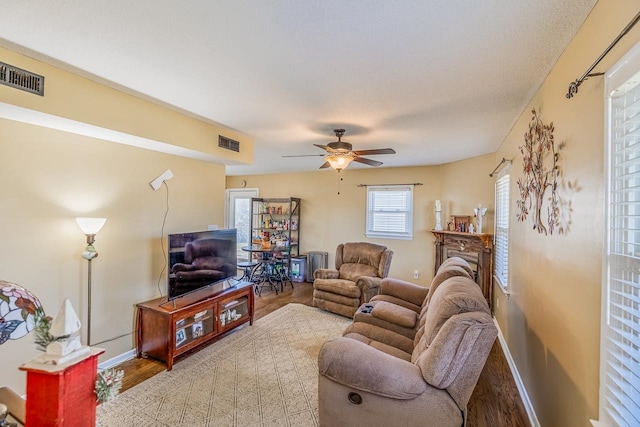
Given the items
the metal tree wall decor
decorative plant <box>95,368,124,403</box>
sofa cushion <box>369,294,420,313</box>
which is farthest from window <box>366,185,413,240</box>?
decorative plant <box>95,368,124,403</box>

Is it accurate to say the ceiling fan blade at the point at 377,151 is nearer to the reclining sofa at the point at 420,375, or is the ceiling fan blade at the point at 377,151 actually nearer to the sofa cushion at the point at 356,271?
the reclining sofa at the point at 420,375

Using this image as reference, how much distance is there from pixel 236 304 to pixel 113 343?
1258 mm

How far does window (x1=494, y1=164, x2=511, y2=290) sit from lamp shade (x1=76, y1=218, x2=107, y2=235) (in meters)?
4.11

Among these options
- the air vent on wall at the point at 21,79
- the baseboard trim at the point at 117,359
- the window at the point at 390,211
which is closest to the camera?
the air vent on wall at the point at 21,79

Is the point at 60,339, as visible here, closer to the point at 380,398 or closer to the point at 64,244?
the point at 380,398

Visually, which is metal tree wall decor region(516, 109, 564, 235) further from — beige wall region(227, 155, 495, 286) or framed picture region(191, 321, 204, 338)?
framed picture region(191, 321, 204, 338)

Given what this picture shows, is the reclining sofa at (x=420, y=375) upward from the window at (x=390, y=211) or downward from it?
downward

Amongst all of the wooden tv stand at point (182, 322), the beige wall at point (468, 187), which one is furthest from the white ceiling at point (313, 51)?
the wooden tv stand at point (182, 322)

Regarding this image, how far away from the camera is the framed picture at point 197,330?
3.01 m

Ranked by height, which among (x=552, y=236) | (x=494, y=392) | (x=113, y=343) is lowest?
(x=494, y=392)

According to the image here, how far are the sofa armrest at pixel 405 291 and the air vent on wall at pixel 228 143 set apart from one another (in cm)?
249

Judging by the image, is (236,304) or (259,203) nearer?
(236,304)

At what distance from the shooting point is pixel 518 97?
7.79 feet

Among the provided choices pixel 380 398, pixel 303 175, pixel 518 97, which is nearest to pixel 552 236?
pixel 518 97
